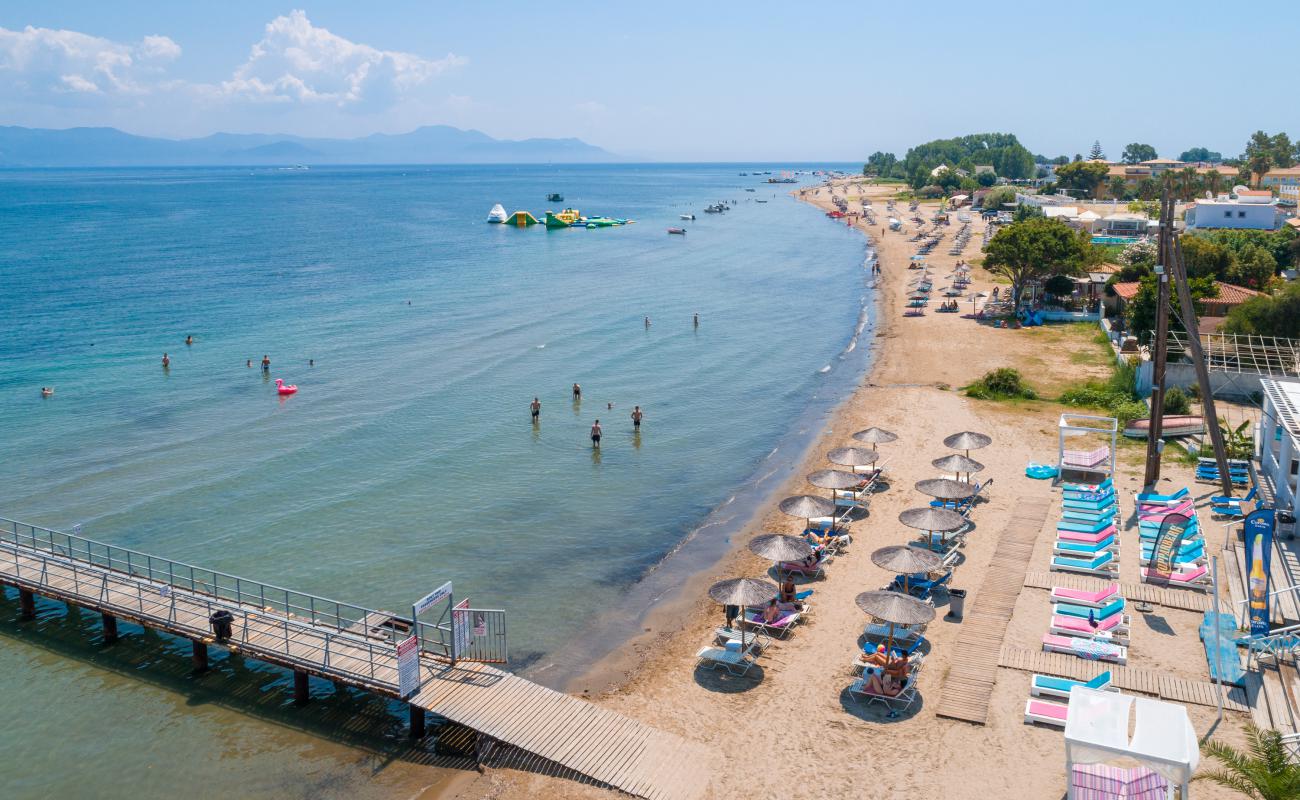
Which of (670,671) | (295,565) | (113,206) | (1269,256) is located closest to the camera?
(670,671)

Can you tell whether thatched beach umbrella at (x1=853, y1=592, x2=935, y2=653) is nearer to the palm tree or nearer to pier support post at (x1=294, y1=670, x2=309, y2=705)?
the palm tree

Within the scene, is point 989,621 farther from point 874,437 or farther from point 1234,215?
point 1234,215

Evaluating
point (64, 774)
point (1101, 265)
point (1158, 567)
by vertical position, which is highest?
point (1101, 265)

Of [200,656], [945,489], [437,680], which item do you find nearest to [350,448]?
[200,656]

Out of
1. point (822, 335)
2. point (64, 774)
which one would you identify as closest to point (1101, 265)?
point (822, 335)

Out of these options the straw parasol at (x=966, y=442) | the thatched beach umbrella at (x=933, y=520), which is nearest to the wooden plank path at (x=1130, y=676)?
the thatched beach umbrella at (x=933, y=520)

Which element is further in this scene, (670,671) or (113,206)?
(113,206)

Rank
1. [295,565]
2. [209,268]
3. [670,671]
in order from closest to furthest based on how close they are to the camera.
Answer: [670,671] → [295,565] → [209,268]

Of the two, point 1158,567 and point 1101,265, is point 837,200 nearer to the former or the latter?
point 1101,265
